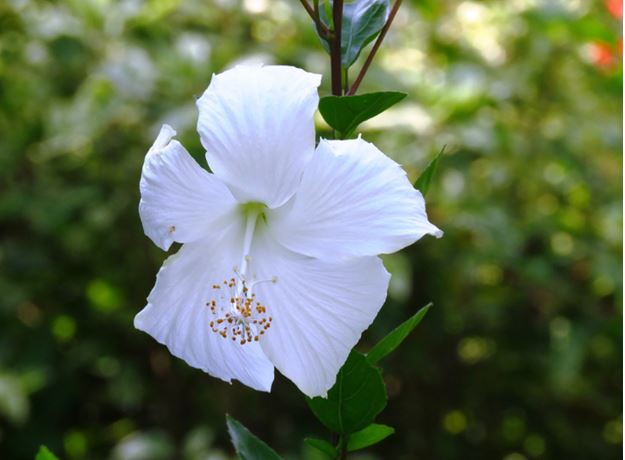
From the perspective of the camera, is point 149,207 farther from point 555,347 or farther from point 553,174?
point 553,174

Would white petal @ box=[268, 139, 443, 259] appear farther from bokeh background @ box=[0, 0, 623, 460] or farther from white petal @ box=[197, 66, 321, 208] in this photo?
bokeh background @ box=[0, 0, 623, 460]

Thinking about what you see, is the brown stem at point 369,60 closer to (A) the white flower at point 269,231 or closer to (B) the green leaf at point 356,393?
(A) the white flower at point 269,231

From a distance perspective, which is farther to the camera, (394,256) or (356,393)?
(394,256)

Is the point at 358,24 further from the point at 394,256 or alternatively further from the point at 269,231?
the point at 394,256

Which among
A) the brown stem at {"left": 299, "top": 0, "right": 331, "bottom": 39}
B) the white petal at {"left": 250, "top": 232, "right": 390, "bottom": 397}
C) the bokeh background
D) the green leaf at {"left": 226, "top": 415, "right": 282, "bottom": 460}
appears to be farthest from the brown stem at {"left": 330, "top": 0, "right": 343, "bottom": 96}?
the bokeh background

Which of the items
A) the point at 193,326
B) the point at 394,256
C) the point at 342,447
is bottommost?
the point at 394,256

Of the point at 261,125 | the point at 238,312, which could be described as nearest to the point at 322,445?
the point at 238,312
